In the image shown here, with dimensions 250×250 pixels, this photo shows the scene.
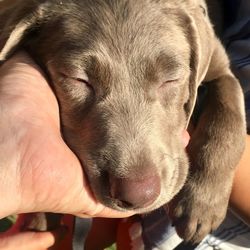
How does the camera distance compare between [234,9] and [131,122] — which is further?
[234,9]

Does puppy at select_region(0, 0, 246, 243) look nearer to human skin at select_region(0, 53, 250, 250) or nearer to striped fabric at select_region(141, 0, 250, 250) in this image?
human skin at select_region(0, 53, 250, 250)

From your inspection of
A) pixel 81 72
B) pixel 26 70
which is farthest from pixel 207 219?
pixel 26 70

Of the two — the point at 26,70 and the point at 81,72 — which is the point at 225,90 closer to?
the point at 81,72

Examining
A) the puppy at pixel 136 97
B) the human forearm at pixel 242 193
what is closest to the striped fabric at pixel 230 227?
the human forearm at pixel 242 193

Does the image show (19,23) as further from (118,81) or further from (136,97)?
(136,97)

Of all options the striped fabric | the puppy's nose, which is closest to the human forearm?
→ the striped fabric

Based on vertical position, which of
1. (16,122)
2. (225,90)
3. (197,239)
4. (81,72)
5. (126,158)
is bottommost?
(197,239)
